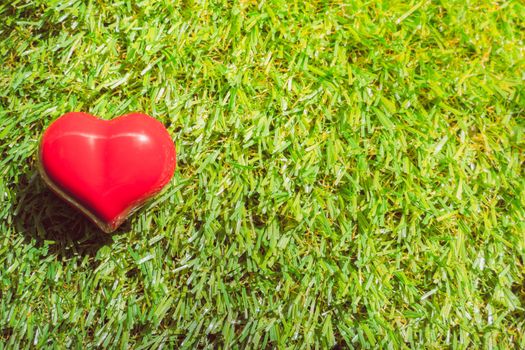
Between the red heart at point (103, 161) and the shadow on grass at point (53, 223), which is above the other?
the red heart at point (103, 161)

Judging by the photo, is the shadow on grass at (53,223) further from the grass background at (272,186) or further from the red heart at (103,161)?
the red heart at (103,161)

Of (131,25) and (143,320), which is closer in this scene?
(143,320)

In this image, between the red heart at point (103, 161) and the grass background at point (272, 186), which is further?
the grass background at point (272, 186)

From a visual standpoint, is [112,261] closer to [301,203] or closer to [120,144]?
[120,144]

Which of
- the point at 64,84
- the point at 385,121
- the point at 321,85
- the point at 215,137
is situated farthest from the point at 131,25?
the point at 385,121

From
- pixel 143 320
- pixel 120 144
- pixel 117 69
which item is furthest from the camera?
pixel 117 69

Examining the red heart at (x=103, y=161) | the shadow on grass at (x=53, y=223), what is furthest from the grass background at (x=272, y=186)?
the red heart at (x=103, y=161)
